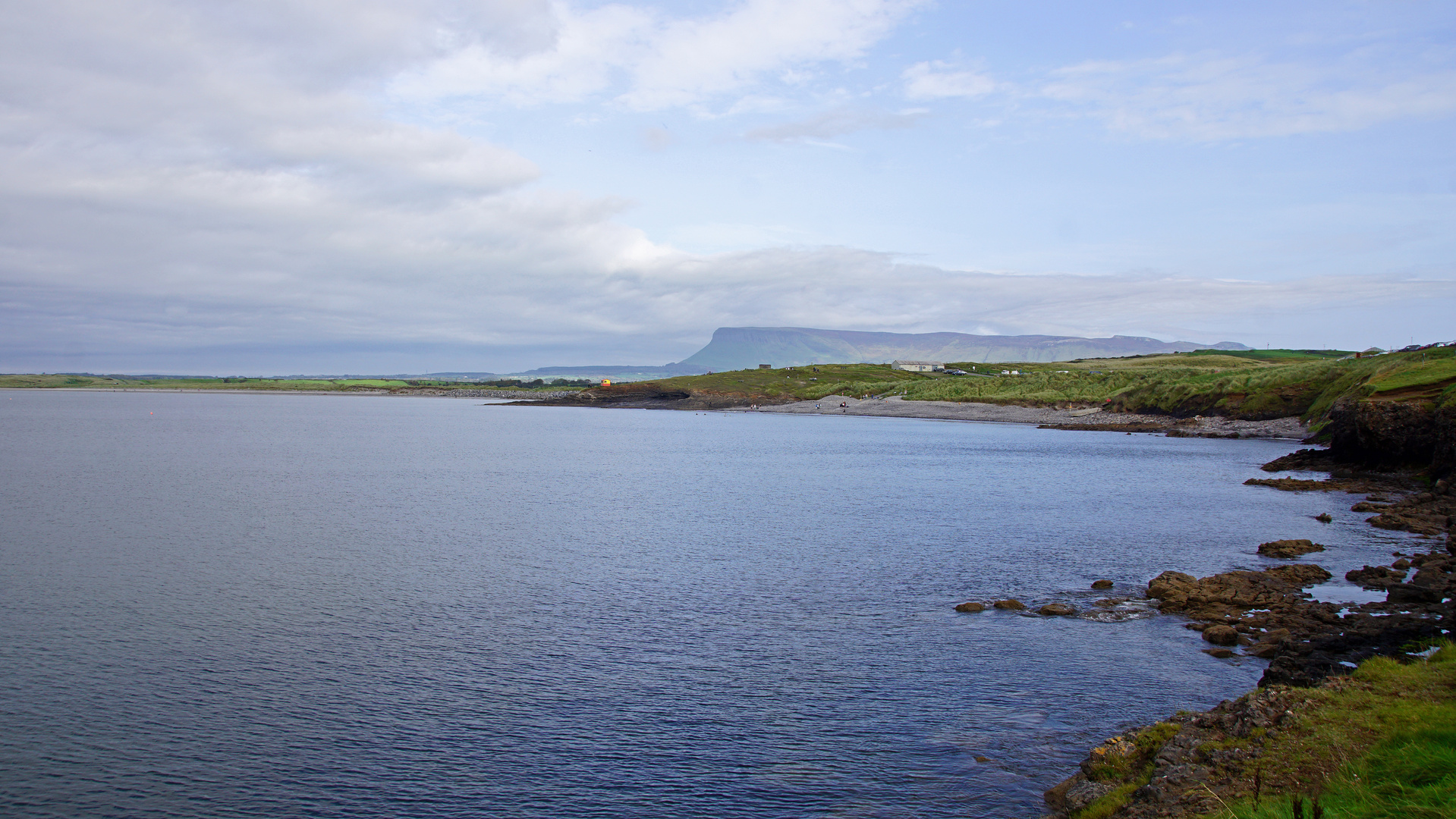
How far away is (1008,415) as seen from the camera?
5443 inches

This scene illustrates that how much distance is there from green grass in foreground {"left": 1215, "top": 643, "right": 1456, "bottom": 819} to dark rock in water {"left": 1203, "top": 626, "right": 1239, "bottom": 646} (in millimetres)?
6153

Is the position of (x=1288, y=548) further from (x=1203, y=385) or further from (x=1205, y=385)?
(x=1203, y=385)

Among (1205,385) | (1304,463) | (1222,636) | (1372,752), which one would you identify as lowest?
(1222,636)

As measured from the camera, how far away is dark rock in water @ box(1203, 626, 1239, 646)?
1981 centimetres

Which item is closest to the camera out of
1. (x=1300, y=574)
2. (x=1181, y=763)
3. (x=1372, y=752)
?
(x=1372, y=752)

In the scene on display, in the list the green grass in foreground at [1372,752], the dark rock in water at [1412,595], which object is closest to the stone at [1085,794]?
the green grass in foreground at [1372,752]

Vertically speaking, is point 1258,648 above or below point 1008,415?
below

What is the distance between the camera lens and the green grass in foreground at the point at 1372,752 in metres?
8.55

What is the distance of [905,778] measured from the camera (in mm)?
13492

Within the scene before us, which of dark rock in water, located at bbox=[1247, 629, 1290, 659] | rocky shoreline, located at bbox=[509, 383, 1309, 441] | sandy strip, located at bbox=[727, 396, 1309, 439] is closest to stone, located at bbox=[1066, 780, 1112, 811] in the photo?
dark rock in water, located at bbox=[1247, 629, 1290, 659]

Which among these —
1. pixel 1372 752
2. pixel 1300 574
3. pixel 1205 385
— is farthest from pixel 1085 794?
pixel 1205 385

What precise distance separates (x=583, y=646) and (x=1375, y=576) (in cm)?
2175

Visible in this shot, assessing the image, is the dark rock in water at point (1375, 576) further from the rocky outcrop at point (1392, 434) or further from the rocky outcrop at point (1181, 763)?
the rocky outcrop at point (1392, 434)

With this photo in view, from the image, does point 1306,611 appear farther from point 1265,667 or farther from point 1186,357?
point 1186,357
